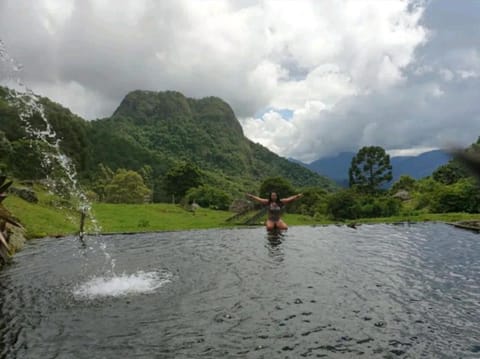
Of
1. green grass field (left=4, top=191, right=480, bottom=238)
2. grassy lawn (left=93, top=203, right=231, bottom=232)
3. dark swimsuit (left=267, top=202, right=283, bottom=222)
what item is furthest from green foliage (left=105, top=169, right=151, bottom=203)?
dark swimsuit (left=267, top=202, right=283, bottom=222)

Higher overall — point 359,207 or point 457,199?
point 457,199

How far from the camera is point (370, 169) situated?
92938mm

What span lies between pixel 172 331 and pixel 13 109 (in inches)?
4054

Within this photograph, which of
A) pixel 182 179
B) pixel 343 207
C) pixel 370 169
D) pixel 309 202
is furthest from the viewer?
pixel 182 179

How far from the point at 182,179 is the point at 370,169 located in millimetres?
43401

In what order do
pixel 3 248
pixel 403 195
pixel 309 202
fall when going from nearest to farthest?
pixel 3 248 → pixel 309 202 → pixel 403 195

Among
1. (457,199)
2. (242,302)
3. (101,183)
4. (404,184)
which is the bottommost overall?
(242,302)

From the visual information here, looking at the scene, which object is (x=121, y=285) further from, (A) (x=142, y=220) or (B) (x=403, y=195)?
(B) (x=403, y=195)

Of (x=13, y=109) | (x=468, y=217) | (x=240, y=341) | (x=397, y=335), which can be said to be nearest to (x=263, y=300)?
(x=240, y=341)

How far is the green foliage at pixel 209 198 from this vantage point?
75325 millimetres

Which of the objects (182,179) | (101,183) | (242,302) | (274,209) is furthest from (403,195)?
(242,302)

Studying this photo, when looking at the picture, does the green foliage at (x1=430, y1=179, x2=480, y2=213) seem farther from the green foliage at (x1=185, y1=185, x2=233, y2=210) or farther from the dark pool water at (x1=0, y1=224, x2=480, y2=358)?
the green foliage at (x1=185, y1=185, x2=233, y2=210)

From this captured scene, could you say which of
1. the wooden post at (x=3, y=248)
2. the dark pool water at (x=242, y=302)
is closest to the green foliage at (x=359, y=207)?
the dark pool water at (x=242, y=302)

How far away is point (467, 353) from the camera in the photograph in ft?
34.8
